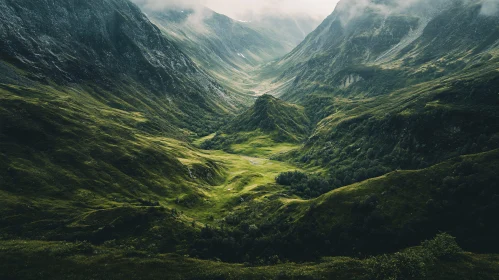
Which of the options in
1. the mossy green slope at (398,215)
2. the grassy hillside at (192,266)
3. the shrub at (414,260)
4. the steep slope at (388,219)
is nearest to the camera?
the shrub at (414,260)

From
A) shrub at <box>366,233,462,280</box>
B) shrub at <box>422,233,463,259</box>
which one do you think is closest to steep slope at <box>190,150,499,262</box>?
shrub at <box>422,233,463,259</box>

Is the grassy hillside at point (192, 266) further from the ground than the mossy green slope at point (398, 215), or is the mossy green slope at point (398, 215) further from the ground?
the mossy green slope at point (398, 215)

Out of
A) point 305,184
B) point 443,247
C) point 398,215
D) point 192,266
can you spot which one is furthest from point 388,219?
point 305,184

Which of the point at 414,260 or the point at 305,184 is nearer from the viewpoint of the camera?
the point at 414,260

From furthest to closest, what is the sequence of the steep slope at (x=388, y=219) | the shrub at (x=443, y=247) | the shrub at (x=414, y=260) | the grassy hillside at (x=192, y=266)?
1. the steep slope at (x=388, y=219)
2. the shrub at (x=443, y=247)
3. the grassy hillside at (x=192, y=266)
4. the shrub at (x=414, y=260)

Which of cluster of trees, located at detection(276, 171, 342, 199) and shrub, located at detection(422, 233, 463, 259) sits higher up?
cluster of trees, located at detection(276, 171, 342, 199)

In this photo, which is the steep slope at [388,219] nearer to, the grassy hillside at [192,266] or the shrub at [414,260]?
the shrub at [414,260]

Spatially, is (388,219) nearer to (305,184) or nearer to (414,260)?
(414,260)

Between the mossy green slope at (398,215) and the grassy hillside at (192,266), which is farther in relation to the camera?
the mossy green slope at (398,215)

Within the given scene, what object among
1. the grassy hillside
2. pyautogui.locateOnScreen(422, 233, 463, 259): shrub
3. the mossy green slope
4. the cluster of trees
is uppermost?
the cluster of trees

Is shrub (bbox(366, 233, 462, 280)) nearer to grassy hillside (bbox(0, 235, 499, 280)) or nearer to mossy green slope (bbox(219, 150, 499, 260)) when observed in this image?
grassy hillside (bbox(0, 235, 499, 280))

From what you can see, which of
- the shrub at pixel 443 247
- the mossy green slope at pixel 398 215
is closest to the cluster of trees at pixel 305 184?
the mossy green slope at pixel 398 215
